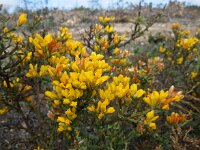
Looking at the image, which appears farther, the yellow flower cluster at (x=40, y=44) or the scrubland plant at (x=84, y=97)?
the yellow flower cluster at (x=40, y=44)

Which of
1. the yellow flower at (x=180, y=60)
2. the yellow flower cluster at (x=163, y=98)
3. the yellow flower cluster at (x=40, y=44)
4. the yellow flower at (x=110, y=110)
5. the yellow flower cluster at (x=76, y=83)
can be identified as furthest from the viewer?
the yellow flower at (x=180, y=60)

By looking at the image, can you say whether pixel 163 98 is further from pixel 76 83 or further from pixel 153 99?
pixel 76 83

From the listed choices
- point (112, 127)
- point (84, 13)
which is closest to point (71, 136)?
point (112, 127)

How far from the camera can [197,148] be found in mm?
3137

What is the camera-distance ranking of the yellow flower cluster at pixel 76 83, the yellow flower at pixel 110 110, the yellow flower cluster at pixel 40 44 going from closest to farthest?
1. the yellow flower cluster at pixel 76 83
2. the yellow flower at pixel 110 110
3. the yellow flower cluster at pixel 40 44

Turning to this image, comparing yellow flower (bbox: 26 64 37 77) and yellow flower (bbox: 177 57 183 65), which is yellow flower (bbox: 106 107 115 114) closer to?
yellow flower (bbox: 26 64 37 77)

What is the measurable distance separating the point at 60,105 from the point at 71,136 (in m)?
0.37

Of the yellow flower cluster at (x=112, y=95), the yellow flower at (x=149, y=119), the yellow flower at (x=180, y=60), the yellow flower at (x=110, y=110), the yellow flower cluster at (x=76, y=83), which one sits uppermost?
the yellow flower cluster at (x=76, y=83)

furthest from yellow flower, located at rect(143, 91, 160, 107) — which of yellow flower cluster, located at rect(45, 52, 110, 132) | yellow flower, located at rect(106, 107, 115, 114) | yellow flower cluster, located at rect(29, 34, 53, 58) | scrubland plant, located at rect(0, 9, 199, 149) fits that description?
yellow flower cluster, located at rect(29, 34, 53, 58)

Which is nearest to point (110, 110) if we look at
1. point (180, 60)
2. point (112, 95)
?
point (112, 95)

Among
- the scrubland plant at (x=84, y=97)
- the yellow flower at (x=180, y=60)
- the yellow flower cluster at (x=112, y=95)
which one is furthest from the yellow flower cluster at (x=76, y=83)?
the yellow flower at (x=180, y=60)

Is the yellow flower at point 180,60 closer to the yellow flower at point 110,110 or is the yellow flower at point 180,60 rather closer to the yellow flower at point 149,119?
the yellow flower at point 149,119

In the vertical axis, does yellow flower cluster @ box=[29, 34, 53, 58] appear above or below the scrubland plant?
above

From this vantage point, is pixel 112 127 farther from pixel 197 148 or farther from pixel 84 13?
pixel 84 13
